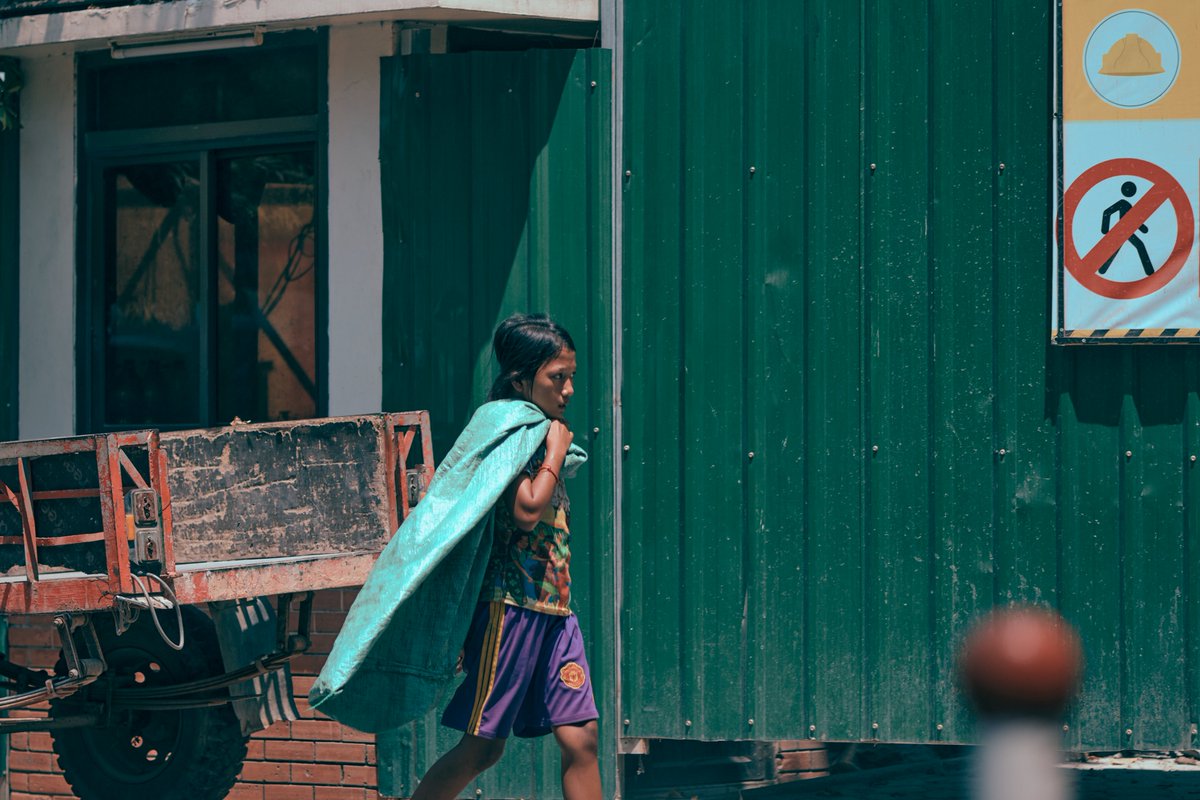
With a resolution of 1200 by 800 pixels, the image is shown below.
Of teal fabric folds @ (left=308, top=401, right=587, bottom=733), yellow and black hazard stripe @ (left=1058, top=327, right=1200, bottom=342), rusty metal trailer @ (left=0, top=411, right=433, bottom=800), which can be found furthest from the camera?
yellow and black hazard stripe @ (left=1058, top=327, right=1200, bottom=342)

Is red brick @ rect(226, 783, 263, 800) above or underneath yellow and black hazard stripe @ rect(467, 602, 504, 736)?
underneath

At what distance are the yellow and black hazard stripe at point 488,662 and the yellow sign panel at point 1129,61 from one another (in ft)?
10.5

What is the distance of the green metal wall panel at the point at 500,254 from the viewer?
6.74m

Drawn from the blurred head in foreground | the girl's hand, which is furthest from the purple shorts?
the blurred head in foreground

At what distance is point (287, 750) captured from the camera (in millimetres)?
7203

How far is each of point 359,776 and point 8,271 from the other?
3035 mm

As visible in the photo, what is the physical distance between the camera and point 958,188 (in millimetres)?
6445

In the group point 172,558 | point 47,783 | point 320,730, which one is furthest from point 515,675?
point 47,783

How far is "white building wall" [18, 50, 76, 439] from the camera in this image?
7.77 m

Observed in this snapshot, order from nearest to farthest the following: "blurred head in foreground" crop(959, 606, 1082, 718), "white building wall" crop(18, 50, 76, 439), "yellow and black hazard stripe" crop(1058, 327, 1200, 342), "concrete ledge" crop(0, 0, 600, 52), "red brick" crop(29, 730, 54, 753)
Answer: "blurred head in foreground" crop(959, 606, 1082, 718), "yellow and black hazard stripe" crop(1058, 327, 1200, 342), "concrete ledge" crop(0, 0, 600, 52), "red brick" crop(29, 730, 54, 753), "white building wall" crop(18, 50, 76, 439)

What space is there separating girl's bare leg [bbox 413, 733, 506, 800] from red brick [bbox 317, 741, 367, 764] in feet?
7.79

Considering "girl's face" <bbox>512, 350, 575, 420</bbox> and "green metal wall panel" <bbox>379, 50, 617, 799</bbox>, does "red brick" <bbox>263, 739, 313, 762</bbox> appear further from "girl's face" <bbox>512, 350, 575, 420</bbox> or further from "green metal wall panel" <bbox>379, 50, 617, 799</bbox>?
"girl's face" <bbox>512, 350, 575, 420</bbox>

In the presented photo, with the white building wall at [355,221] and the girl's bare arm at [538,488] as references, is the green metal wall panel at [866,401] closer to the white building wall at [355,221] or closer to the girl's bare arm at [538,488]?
the white building wall at [355,221]

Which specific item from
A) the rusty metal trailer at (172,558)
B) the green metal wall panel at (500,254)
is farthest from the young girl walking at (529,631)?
the green metal wall panel at (500,254)
